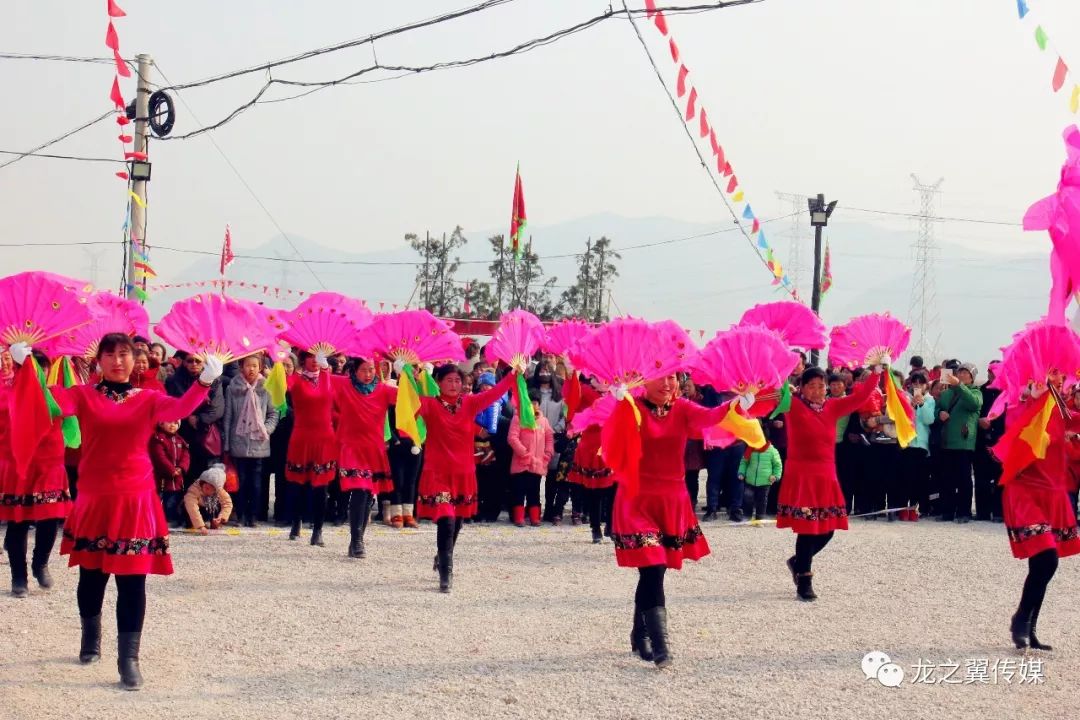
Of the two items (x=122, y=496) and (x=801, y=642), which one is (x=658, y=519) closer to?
(x=801, y=642)

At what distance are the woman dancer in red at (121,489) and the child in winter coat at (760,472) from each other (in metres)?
8.22

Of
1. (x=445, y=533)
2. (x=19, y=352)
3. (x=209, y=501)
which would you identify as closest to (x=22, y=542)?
(x=19, y=352)

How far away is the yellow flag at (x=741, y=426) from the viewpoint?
6.75 m

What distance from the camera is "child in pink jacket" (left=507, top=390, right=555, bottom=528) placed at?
12.5m

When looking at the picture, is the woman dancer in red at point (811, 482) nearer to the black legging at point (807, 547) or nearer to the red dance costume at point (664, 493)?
the black legging at point (807, 547)

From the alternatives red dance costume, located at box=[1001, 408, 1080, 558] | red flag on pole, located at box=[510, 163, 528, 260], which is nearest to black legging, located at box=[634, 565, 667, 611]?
→ red dance costume, located at box=[1001, 408, 1080, 558]

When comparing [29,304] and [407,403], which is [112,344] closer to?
[29,304]

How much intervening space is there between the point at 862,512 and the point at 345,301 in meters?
7.18

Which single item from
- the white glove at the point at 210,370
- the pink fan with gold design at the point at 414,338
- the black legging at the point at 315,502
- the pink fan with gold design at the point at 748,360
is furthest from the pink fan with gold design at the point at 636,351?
the black legging at the point at 315,502

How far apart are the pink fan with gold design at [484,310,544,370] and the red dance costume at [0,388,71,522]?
3.19 meters

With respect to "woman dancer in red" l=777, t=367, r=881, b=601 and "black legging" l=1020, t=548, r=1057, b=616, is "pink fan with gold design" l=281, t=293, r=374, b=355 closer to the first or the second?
"woman dancer in red" l=777, t=367, r=881, b=601

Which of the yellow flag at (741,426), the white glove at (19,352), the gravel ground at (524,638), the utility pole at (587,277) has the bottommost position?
the gravel ground at (524,638)

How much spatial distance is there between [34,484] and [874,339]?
6186 mm

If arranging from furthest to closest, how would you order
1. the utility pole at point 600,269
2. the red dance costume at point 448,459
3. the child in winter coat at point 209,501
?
the utility pole at point 600,269 → the child in winter coat at point 209,501 → the red dance costume at point 448,459
